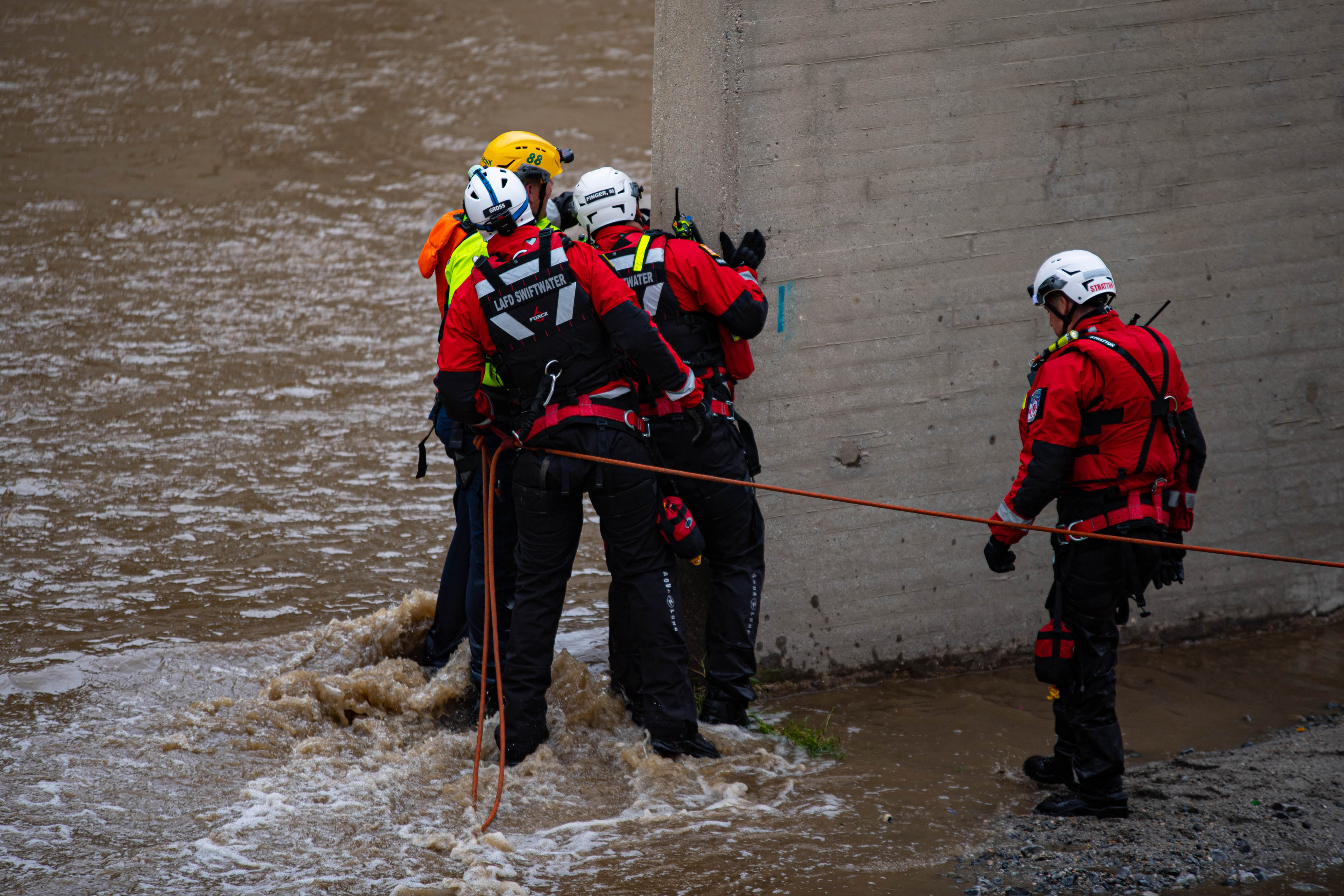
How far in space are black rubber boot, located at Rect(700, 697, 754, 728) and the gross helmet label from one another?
1.89 meters

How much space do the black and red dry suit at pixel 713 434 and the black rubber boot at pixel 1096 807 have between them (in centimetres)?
142

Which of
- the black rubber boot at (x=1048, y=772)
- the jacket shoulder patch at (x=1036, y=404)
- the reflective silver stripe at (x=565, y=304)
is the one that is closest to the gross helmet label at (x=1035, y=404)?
the jacket shoulder patch at (x=1036, y=404)

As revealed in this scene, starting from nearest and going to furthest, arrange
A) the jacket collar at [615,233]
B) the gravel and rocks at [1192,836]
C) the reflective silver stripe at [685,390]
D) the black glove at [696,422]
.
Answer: the gravel and rocks at [1192,836], the reflective silver stripe at [685,390], the black glove at [696,422], the jacket collar at [615,233]

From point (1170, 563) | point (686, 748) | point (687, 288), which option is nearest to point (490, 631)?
point (686, 748)

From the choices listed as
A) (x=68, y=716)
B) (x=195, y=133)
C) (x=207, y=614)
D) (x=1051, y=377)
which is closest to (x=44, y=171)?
(x=195, y=133)

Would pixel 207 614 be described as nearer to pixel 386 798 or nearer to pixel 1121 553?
pixel 386 798

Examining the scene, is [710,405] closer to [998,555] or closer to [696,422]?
[696,422]

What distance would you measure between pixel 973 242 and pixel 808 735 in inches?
99.3

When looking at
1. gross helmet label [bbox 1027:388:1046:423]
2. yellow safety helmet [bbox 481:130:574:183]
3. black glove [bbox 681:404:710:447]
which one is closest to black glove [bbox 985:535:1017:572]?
gross helmet label [bbox 1027:388:1046:423]

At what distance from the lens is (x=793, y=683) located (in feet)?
18.6

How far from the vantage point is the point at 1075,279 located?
441 centimetres

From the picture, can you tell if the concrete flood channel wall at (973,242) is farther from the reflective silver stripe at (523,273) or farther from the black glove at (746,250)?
the reflective silver stripe at (523,273)

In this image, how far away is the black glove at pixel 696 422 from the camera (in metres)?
4.78

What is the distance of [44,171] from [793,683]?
40.3ft
